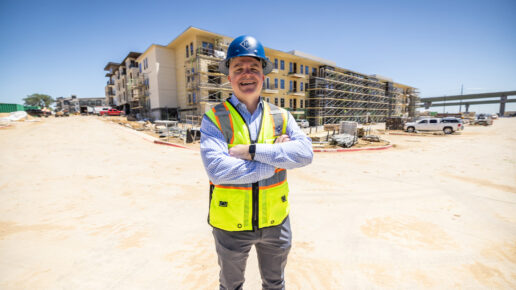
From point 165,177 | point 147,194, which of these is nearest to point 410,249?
point 147,194

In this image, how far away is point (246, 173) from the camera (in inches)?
64.1

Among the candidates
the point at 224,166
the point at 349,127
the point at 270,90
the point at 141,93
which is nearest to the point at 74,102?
the point at 141,93

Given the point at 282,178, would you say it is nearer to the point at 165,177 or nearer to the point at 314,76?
the point at 165,177

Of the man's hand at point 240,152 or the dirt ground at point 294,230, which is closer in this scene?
the man's hand at point 240,152

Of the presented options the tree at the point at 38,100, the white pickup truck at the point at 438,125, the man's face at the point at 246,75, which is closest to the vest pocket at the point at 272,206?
the man's face at the point at 246,75

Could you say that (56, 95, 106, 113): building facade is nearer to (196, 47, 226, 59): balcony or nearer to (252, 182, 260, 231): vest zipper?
(196, 47, 226, 59): balcony

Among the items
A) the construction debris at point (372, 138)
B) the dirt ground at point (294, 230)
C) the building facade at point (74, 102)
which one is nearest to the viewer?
the dirt ground at point (294, 230)

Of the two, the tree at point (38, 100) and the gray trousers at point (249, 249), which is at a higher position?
the tree at point (38, 100)

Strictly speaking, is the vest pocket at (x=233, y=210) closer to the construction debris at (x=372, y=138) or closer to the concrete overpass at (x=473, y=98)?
the construction debris at (x=372, y=138)

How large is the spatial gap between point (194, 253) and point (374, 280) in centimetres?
239

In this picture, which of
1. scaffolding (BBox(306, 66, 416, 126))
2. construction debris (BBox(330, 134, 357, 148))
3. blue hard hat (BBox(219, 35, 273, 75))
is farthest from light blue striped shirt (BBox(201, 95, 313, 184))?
scaffolding (BBox(306, 66, 416, 126))

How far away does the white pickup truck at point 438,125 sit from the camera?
21750 millimetres

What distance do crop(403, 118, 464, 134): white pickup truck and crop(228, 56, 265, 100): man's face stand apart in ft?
93.6

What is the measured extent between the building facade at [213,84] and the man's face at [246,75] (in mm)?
25135
